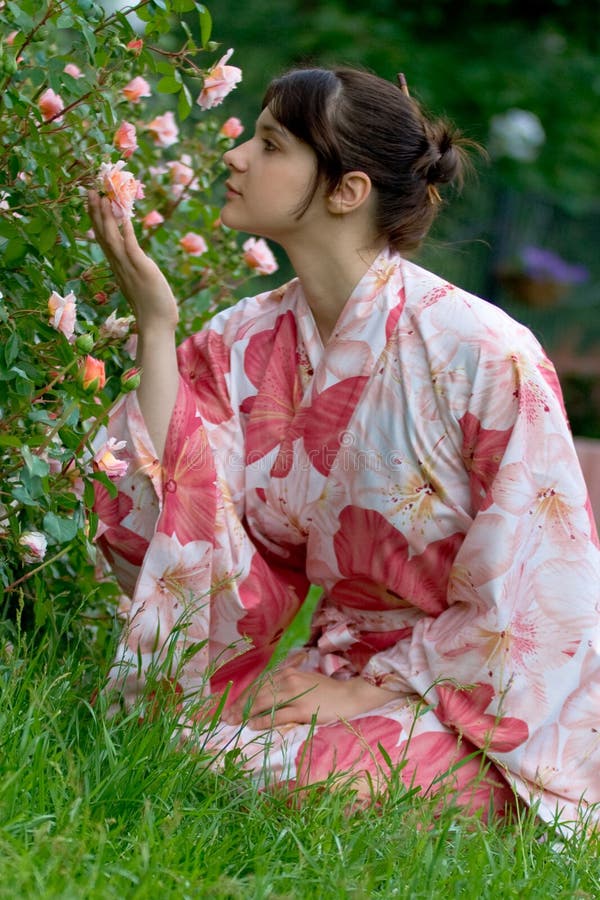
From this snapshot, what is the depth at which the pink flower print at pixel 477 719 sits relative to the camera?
2.28 m

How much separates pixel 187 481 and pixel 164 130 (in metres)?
0.82

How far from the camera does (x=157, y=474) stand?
239 cm

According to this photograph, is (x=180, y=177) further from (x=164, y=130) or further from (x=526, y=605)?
(x=526, y=605)

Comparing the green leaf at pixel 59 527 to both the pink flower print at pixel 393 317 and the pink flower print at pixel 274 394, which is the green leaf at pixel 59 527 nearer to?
the pink flower print at pixel 274 394

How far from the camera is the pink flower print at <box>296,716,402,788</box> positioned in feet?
7.26

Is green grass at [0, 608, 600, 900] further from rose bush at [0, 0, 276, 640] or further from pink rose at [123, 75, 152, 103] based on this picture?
pink rose at [123, 75, 152, 103]

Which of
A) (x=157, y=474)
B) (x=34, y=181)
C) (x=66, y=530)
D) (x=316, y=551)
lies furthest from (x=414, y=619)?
(x=34, y=181)

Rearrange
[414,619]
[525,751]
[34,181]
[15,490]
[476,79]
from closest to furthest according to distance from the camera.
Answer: [15,490]
[34,181]
[525,751]
[414,619]
[476,79]

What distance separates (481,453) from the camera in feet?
7.66

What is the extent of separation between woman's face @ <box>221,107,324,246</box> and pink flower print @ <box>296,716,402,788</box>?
0.95 metres

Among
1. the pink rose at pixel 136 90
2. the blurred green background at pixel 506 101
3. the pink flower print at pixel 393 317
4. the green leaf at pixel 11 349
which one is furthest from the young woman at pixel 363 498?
the blurred green background at pixel 506 101

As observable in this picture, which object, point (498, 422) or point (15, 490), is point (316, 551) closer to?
point (498, 422)

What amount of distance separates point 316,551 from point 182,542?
11.1 inches

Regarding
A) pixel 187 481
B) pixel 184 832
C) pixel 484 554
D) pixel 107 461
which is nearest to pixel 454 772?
pixel 484 554
